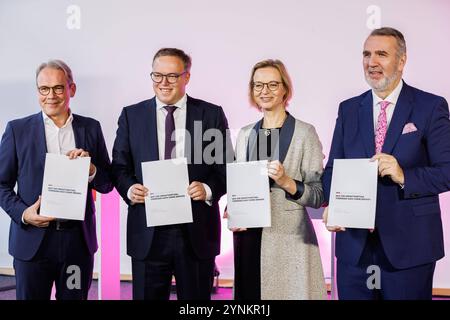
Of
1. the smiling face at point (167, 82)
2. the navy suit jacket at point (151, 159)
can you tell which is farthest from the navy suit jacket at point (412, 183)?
the smiling face at point (167, 82)

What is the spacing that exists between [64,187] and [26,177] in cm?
22

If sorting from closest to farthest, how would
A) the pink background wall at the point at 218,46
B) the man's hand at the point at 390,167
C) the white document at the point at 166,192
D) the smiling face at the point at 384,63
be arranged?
the man's hand at the point at 390,167 → the smiling face at the point at 384,63 → the white document at the point at 166,192 → the pink background wall at the point at 218,46

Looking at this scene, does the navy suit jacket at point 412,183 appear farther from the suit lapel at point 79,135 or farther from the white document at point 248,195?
the suit lapel at point 79,135

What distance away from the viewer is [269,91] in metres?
2.76

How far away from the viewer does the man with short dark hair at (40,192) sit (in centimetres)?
278

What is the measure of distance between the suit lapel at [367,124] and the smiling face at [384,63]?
0.08 meters

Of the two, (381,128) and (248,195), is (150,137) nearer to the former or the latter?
(248,195)

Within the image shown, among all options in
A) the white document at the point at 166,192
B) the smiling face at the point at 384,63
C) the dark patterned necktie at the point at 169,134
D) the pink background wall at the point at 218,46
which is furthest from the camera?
the pink background wall at the point at 218,46

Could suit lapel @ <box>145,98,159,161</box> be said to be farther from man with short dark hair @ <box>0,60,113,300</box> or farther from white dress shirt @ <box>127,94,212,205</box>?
man with short dark hair @ <box>0,60,113,300</box>

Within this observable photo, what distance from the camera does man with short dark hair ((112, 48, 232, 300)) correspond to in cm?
276

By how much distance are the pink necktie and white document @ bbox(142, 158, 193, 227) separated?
35.7 inches

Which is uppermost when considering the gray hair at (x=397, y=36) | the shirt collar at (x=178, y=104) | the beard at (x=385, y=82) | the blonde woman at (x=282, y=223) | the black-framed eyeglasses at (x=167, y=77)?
the gray hair at (x=397, y=36)

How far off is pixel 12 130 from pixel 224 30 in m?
1.51

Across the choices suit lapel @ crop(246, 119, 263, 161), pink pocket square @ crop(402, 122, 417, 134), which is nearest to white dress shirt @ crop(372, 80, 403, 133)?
pink pocket square @ crop(402, 122, 417, 134)
